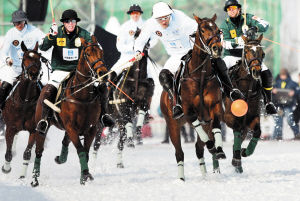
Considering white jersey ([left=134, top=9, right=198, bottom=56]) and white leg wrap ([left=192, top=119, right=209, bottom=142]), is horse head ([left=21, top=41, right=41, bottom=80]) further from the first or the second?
white leg wrap ([left=192, top=119, right=209, bottom=142])

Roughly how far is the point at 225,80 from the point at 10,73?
4.45 metres

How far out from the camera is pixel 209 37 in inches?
383

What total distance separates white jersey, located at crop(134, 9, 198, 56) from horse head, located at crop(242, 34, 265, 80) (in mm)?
880

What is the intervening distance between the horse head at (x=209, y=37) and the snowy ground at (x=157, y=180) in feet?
6.20

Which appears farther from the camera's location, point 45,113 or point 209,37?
point 45,113

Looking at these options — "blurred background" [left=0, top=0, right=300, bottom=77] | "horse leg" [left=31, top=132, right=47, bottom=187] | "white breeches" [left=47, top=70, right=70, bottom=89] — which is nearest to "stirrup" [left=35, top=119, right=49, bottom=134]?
"horse leg" [left=31, top=132, right=47, bottom=187]

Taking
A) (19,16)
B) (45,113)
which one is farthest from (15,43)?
(45,113)

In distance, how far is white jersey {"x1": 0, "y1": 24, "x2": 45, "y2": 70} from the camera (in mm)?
13047

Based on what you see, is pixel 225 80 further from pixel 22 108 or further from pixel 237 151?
pixel 22 108

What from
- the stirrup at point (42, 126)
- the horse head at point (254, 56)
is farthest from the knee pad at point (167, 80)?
the stirrup at point (42, 126)

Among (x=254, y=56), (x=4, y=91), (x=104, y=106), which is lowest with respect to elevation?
(x=104, y=106)

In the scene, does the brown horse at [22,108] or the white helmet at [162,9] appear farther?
the brown horse at [22,108]

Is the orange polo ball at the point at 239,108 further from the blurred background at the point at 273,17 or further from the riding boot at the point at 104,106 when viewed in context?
the blurred background at the point at 273,17

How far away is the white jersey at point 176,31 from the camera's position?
10.9m
